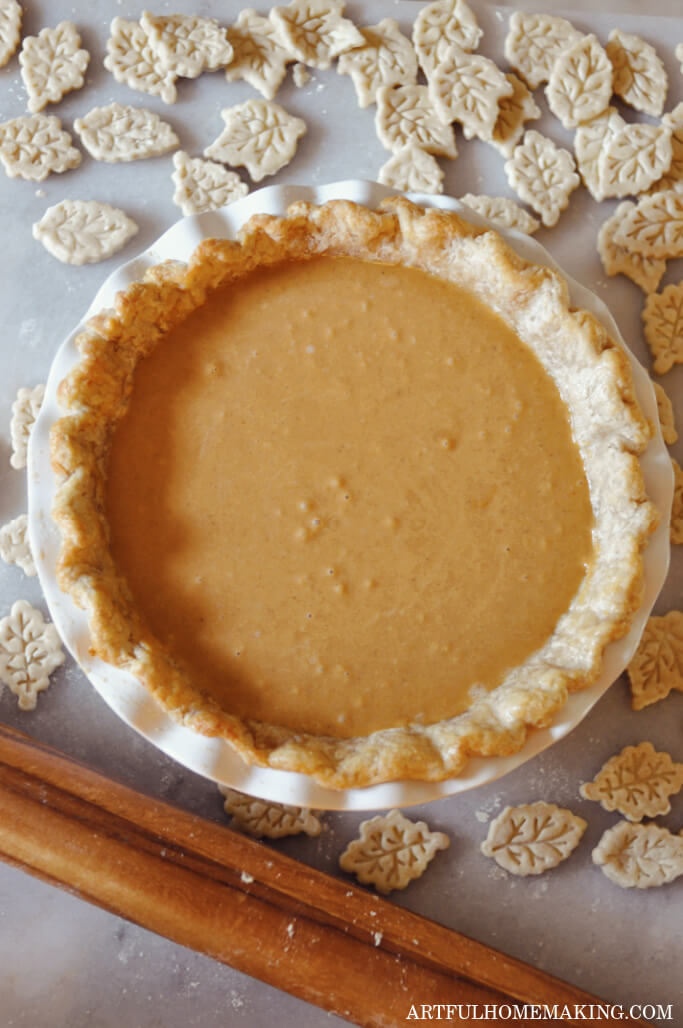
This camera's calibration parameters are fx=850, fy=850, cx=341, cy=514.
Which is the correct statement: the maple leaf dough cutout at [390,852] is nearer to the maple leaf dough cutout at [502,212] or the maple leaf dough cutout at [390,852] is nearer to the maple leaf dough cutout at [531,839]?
the maple leaf dough cutout at [531,839]

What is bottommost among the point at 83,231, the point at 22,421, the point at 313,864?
the point at 313,864

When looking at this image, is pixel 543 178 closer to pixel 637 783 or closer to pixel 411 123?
pixel 411 123

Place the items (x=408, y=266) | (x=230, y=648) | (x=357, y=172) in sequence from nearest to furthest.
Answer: (x=230, y=648), (x=408, y=266), (x=357, y=172)

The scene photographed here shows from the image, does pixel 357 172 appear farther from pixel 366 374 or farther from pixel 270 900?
pixel 270 900

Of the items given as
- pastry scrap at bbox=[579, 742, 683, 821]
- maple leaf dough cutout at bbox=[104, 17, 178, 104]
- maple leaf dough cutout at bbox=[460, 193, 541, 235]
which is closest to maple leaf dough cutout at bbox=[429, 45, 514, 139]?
maple leaf dough cutout at bbox=[460, 193, 541, 235]

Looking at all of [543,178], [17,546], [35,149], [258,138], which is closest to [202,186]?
[258,138]

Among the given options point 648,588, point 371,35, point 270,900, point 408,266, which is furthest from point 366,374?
point 270,900

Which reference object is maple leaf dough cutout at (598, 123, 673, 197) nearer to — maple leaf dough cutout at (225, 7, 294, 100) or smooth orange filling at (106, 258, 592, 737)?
smooth orange filling at (106, 258, 592, 737)

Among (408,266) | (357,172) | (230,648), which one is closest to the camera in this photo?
(230,648)
